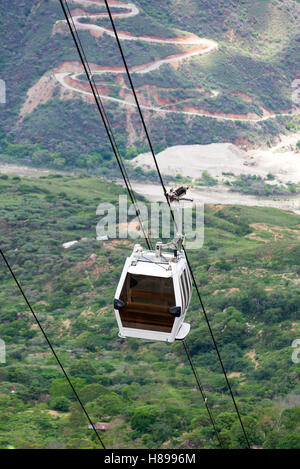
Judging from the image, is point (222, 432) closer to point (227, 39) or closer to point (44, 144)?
point (44, 144)

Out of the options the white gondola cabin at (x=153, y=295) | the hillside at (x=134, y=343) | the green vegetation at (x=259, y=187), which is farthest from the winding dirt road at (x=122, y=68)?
the white gondola cabin at (x=153, y=295)

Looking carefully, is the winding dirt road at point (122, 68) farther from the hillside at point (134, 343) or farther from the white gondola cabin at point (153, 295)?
the white gondola cabin at point (153, 295)

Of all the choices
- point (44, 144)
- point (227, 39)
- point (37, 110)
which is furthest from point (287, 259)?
point (227, 39)

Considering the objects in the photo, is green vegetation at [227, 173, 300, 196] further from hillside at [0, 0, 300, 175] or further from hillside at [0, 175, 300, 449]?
hillside at [0, 175, 300, 449]

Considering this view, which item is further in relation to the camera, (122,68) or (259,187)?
(122,68)

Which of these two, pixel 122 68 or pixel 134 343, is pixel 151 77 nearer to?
pixel 122 68

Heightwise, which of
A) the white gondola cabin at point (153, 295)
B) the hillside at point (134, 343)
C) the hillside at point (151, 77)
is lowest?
the hillside at point (151, 77)

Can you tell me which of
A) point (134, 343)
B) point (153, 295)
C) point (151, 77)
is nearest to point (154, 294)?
point (153, 295)
